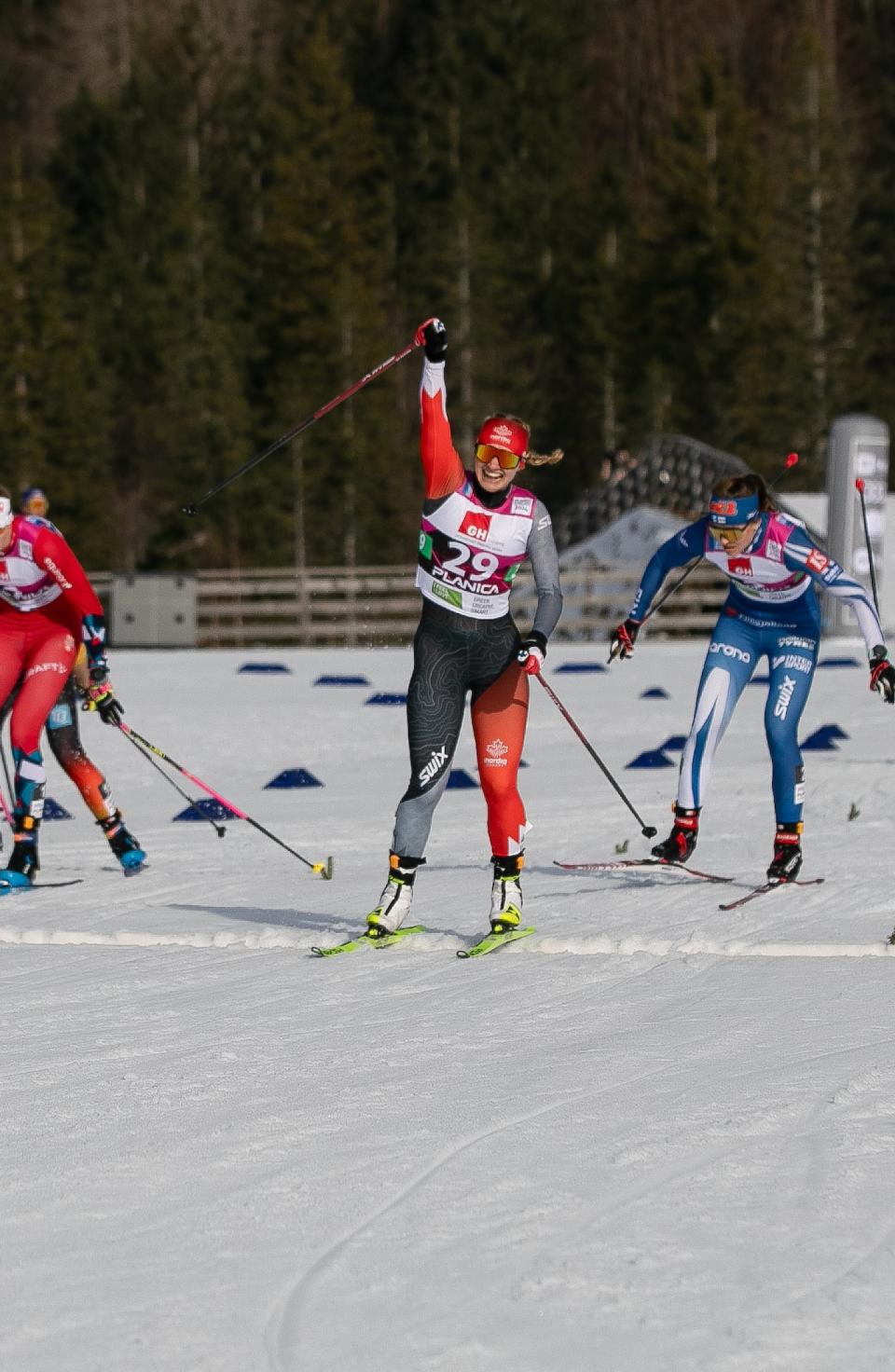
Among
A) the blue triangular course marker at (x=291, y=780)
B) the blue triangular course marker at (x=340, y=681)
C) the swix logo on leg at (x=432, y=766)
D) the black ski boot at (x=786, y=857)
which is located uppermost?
the swix logo on leg at (x=432, y=766)

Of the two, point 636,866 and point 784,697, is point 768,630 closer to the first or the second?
point 784,697

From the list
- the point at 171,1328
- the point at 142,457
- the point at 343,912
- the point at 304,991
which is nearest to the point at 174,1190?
the point at 171,1328

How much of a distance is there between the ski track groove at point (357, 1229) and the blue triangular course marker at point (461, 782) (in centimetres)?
692

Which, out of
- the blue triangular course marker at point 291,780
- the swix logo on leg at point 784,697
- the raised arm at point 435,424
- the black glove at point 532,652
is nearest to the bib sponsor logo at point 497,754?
the black glove at point 532,652

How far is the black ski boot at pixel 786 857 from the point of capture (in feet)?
27.0

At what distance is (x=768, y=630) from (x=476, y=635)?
5.87 feet

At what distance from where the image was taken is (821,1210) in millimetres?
4105

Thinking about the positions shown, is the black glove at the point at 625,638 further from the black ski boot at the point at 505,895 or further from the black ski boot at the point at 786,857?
the black ski boot at the point at 505,895

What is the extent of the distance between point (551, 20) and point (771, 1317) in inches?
2264

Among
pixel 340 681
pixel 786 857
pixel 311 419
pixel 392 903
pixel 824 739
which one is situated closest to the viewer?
pixel 392 903

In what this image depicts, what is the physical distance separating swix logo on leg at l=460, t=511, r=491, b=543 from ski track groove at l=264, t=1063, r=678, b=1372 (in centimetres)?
211

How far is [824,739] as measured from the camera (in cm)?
1390

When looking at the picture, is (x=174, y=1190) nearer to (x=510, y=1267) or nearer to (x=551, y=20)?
(x=510, y=1267)

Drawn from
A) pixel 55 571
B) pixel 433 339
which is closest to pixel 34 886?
pixel 55 571
